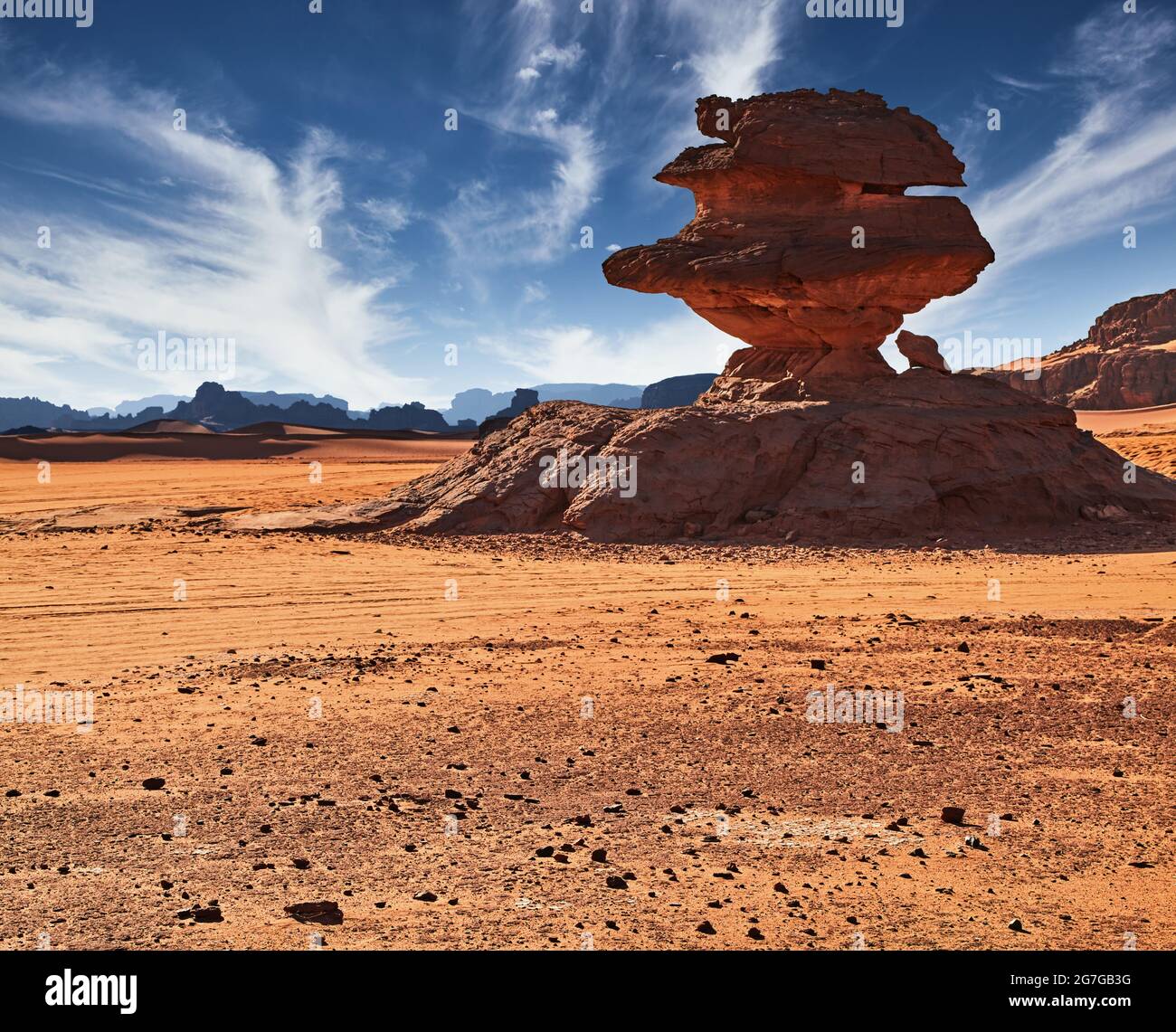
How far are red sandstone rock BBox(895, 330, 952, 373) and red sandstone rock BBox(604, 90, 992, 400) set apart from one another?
498mm

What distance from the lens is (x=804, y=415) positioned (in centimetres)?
1714

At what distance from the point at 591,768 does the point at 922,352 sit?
16.0m

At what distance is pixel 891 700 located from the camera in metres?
7.14

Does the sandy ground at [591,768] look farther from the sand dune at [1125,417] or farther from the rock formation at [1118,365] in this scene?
the rock formation at [1118,365]

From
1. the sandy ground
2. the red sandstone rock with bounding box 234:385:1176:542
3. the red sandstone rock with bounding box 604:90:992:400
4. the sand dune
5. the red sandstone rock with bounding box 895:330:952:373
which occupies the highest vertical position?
the sand dune

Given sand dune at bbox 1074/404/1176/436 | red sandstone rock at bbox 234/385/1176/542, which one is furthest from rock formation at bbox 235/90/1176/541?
sand dune at bbox 1074/404/1176/436

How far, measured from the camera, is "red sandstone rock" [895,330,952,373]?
1912cm

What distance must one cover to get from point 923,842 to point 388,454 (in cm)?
6892

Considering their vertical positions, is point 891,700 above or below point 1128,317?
below

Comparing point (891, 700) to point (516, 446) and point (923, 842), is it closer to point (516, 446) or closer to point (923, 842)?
point (923, 842)

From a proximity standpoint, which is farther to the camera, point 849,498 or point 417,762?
point 849,498

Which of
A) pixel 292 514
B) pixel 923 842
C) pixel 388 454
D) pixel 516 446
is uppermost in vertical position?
pixel 388 454

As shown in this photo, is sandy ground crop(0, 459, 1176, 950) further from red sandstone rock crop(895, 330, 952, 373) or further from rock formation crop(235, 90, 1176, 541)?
red sandstone rock crop(895, 330, 952, 373)

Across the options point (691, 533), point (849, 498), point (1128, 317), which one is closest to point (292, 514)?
point (691, 533)
